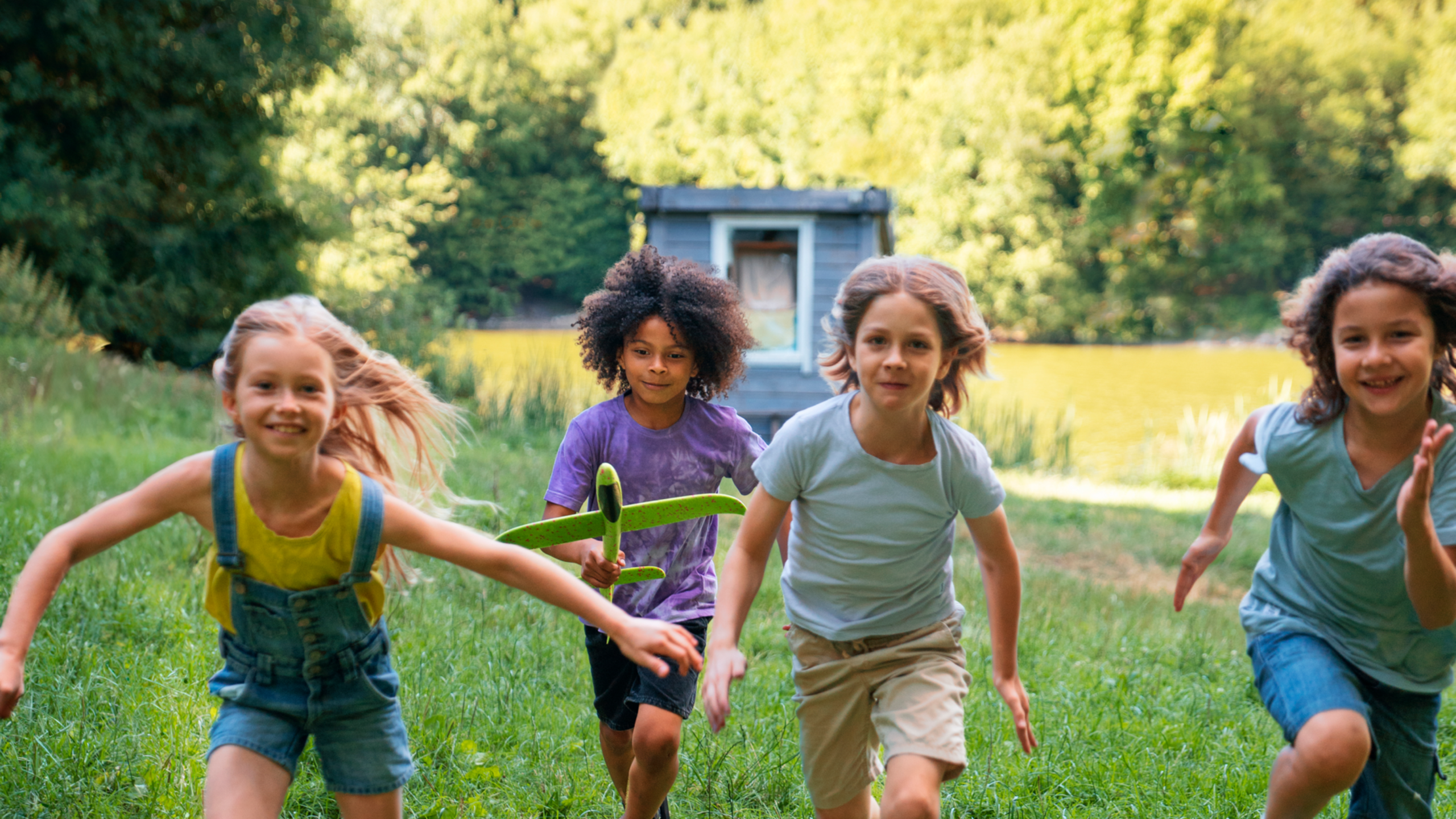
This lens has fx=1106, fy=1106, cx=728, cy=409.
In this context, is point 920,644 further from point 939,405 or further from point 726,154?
point 726,154

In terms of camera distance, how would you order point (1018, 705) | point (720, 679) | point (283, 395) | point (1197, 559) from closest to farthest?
point (283, 395) < point (720, 679) < point (1018, 705) < point (1197, 559)

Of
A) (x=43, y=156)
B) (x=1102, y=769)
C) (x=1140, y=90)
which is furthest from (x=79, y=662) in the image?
(x=1140, y=90)

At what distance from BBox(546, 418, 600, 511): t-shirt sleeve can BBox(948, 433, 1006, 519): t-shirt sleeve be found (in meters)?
1.08

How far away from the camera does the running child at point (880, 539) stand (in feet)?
8.87

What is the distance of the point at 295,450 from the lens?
2.39m

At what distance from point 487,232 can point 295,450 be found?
129 ft

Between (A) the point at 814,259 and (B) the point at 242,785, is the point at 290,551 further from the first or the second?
(A) the point at 814,259

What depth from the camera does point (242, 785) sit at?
92.0 inches

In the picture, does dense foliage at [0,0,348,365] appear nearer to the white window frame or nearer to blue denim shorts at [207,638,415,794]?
the white window frame

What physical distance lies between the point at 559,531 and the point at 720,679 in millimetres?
563

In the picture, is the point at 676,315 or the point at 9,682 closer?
the point at 9,682

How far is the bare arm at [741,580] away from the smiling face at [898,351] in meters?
0.39

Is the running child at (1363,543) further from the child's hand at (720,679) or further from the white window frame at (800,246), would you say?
the white window frame at (800,246)

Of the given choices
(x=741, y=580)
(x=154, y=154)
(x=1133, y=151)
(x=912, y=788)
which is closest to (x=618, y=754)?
(x=741, y=580)
